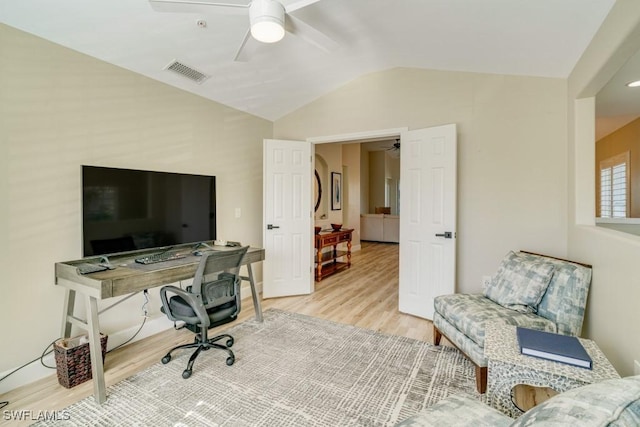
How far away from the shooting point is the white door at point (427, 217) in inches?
123

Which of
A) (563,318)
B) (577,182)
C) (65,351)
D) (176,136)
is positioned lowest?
(65,351)

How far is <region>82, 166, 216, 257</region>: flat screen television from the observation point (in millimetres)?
2293

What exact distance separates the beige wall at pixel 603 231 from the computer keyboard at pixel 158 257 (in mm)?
3166

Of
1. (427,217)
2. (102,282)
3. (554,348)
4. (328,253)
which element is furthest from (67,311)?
(328,253)

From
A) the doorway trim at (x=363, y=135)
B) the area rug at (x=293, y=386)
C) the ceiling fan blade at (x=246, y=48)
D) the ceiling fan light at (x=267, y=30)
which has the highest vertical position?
the ceiling fan blade at (x=246, y=48)

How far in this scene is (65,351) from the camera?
2.07 meters

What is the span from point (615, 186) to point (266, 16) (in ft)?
20.3

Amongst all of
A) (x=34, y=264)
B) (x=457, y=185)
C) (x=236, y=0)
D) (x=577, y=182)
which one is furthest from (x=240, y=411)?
(x=577, y=182)

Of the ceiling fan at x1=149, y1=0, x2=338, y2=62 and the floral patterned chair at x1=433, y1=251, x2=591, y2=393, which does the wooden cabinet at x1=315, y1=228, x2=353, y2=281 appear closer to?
the floral patterned chair at x1=433, y1=251, x2=591, y2=393

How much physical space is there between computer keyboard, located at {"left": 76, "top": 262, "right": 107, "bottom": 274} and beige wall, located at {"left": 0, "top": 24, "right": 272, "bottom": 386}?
224 millimetres

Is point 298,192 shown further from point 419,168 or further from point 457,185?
point 457,185

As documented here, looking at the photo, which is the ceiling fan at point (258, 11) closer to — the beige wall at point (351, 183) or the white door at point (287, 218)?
the white door at point (287, 218)

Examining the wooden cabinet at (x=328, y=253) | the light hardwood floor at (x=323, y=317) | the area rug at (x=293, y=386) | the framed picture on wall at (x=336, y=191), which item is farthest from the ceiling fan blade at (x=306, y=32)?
the framed picture on wall at (x=336, y=191)

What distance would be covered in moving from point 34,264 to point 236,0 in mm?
2389
